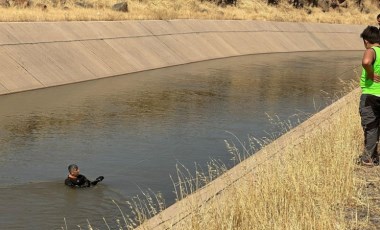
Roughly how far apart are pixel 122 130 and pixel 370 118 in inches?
Result: 398

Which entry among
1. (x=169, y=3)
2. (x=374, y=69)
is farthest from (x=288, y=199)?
(x=169, y=3)

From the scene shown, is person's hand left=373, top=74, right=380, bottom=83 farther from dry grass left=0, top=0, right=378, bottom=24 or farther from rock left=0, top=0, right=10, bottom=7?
rock left=0, top=0, right=10, bottom=7

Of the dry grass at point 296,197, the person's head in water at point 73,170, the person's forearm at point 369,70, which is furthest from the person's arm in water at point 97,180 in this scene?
the person's forearm at point 369,70

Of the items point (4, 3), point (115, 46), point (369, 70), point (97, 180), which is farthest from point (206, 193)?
point (4, 3)

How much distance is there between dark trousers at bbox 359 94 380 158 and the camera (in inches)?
458

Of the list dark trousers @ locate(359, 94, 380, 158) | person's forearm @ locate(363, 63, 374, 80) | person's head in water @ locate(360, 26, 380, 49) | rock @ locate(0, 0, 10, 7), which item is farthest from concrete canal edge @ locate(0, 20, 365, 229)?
rock @ locate(0, 0, 10, 7)

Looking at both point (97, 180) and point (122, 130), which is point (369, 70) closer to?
point (97, 180)

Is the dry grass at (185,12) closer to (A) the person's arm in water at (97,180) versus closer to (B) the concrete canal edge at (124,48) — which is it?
(B) the concrete canal edge at (124,48)

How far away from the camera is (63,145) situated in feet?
59.9

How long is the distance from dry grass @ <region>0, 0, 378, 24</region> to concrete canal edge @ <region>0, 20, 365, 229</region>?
1646mm

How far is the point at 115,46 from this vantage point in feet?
121

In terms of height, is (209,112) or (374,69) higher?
(374,69)

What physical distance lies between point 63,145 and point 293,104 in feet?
39.9

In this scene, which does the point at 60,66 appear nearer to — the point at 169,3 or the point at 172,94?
the point at 172,94
